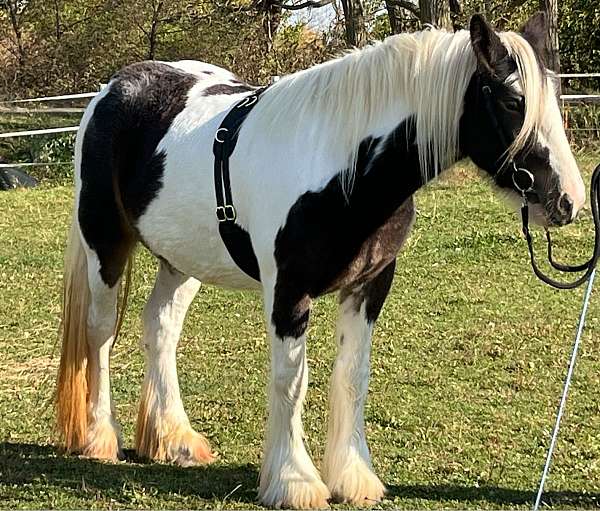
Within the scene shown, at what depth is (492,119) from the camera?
3.31 meters

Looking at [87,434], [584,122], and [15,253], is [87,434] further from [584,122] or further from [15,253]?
[584,122]

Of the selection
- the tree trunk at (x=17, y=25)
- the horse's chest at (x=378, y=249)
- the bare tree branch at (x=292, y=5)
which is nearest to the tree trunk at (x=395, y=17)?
the bare tree branch at (x=292, y=5)

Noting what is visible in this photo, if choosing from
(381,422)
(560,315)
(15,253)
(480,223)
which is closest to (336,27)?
(480,223)

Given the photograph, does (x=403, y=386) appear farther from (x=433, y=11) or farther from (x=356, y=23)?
(x=356, y=23)

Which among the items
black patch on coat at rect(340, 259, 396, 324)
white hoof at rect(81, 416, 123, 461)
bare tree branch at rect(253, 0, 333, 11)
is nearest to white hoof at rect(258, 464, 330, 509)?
black patch on coat at rect(340, 259, 396, 324)

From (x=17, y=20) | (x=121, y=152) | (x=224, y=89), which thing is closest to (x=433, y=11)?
(x=224, y=89)

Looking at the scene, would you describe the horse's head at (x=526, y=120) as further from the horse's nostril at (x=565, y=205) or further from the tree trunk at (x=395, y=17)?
the tree trunk at (x=395, y=17)

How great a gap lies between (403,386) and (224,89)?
2.05m

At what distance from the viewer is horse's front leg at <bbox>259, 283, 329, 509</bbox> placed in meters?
3.67

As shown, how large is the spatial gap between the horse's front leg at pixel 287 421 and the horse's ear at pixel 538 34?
125cm

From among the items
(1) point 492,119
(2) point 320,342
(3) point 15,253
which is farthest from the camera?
(3) point 15,253

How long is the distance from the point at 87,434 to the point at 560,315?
376 centimetres

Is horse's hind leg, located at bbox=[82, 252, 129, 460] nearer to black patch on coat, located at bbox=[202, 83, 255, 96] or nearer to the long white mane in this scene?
black patch on coat, located at bbox=[202, 83, 255, 96]

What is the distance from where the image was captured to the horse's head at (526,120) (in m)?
3.22
